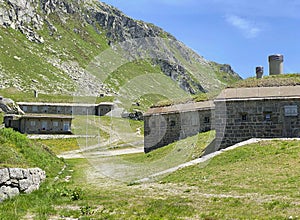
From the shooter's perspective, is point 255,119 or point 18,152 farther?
point 255,119

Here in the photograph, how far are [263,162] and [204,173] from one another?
3231mm

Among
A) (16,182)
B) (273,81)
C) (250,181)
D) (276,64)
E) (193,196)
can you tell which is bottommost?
(193,196)

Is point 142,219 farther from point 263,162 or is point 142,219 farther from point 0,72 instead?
point 0,72

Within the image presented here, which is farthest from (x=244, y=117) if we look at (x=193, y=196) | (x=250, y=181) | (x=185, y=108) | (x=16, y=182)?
(x=16, y=182)

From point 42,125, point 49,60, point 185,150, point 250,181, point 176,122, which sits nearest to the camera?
point 250,181

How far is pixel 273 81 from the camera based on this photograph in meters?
→ 25.7

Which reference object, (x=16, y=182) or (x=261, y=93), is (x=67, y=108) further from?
(x=16, y=182)

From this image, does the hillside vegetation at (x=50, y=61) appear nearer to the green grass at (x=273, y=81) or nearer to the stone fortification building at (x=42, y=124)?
the stone fortification building at (x=42, y=124)

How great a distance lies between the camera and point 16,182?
1289 centimetres

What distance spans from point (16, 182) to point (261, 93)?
709 inches

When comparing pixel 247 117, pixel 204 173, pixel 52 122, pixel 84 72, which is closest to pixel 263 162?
pixel 204 173

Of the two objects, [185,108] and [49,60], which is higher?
[49,60]

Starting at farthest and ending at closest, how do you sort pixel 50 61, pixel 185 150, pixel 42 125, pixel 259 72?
pixel 50 61 → pixel 42 125 → pixel 259 72 → pixel 185 150

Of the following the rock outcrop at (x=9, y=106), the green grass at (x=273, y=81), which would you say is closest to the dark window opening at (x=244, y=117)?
the green grass at (x=273, y=81)
